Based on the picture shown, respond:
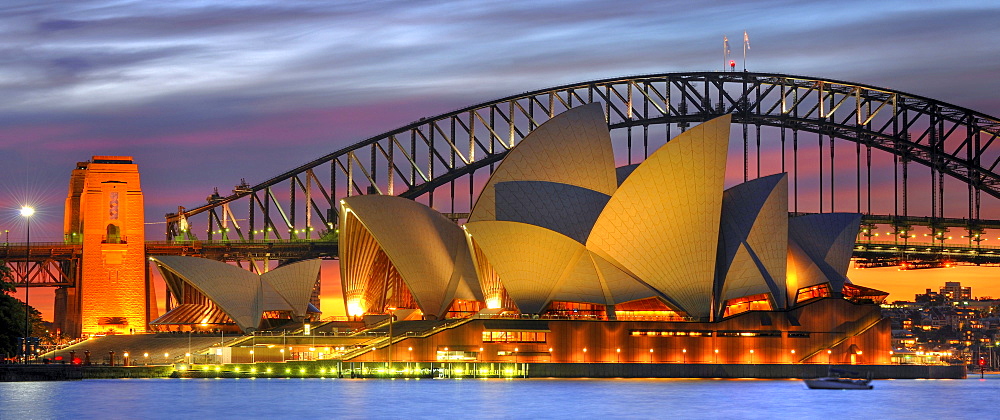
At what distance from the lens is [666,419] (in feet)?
224

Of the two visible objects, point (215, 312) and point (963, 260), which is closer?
point (215, 312)

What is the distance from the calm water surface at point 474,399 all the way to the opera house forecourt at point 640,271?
425 cm

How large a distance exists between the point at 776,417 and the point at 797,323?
→ 33357mm

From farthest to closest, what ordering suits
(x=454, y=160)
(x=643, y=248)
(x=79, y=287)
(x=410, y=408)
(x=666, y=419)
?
(x=454, y=160)
(x=79, y=287)
(x=643, y=248)
(x=410, y=408)
(x=666, y=419)

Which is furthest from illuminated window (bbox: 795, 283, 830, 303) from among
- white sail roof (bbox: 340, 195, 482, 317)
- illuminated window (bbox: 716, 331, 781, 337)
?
white sail roof (bbox: 340, 195, 482, 317)

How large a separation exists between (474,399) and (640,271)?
80.6 feet

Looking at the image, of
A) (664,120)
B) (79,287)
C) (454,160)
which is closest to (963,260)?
(664,120)

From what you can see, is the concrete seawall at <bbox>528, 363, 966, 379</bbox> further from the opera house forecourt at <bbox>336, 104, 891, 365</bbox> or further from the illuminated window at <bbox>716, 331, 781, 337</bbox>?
the illuminated window at <bbox>716, 331, 781, 337</bbox>

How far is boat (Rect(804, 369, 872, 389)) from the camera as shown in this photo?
310 ft

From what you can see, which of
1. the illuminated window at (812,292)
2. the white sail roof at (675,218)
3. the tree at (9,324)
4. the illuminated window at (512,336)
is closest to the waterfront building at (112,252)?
the tree at (9,324)

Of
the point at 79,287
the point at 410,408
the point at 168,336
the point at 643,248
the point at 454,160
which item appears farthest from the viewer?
the point at 454,160

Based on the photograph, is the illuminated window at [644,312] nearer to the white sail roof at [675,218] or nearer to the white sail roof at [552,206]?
the white sail roof at [675,218]

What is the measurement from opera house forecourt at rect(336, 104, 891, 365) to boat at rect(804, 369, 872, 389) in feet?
17.0

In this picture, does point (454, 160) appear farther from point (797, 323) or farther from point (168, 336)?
point (797, 323)
